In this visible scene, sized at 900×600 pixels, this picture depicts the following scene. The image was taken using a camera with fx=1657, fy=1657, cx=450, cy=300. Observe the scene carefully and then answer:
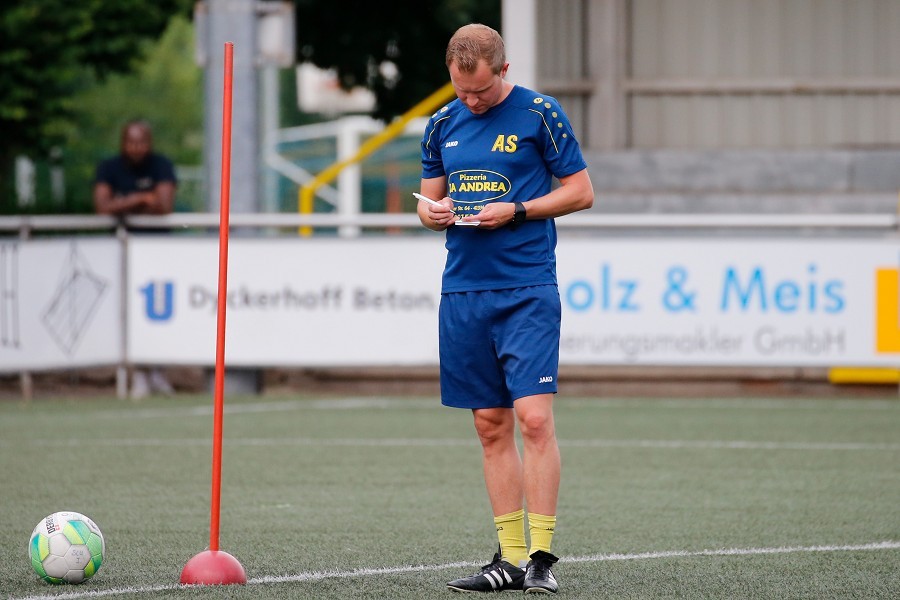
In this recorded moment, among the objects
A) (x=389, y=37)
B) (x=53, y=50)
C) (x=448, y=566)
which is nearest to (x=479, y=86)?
(x=448, y=566)

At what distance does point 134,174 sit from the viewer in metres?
13.9

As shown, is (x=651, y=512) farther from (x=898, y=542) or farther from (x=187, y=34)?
(x=187, y=34)

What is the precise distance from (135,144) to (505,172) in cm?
848

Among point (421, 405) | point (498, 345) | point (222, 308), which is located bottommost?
point (421, 405)

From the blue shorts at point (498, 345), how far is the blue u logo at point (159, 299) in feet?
24.8

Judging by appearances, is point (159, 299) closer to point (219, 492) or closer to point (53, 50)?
point (219, 492)

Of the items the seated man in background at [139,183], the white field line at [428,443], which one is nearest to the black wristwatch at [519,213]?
the white field line at [428,443]

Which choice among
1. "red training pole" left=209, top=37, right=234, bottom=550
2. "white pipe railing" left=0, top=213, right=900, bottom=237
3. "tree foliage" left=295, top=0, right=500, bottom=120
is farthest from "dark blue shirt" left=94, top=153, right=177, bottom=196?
"tree foliage" left=295, top=0, right=500, bottom=120

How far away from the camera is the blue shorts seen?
585 centimetres

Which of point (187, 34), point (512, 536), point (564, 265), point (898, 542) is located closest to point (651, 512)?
point (898, 542)

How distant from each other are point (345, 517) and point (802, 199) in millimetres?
9887

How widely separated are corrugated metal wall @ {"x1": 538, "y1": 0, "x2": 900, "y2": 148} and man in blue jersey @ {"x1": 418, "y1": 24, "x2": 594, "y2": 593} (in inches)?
482

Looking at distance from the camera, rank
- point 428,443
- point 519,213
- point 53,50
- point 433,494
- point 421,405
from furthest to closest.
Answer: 1. point 53,50
2. point 421,405
3. point 428,443
4. point 433,494
5. point 519,213

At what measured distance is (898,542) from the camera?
6.86 meters
